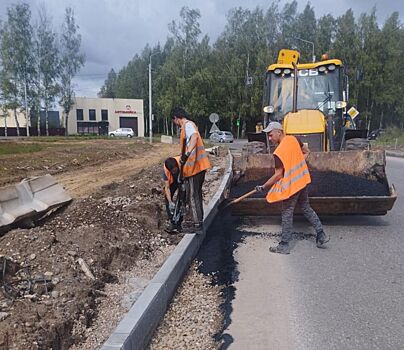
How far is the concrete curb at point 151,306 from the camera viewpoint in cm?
282

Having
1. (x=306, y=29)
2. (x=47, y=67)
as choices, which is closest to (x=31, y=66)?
(x=47, y=67)

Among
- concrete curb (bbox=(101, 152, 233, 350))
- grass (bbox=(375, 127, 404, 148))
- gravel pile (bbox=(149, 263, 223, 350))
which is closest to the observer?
concrete curb (bbox=(101, 152, 233, 350))

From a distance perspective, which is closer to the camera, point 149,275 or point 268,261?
point 149,275

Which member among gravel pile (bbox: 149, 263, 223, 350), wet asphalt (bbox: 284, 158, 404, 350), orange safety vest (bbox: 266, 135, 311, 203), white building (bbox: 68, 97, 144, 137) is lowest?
gravel pile (bbox: 149, 263, 223, 350)

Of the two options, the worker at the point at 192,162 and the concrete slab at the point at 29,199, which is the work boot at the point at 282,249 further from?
the concrete slab at the point at 29,199

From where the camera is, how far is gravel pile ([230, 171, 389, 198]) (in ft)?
20.9

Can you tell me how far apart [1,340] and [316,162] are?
5.51 meters

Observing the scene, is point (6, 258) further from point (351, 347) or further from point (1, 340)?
point (351, 347)

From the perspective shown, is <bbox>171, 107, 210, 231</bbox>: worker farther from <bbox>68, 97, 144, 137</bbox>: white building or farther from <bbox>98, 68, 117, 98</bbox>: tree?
<bbox>98, 68, 117, 98</bbox>: tree

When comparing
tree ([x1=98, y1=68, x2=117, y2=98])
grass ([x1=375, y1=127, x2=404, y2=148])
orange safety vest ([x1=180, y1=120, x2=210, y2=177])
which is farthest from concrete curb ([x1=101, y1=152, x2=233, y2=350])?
tree ([x1=98, y1=68, x2=117, y2=98])

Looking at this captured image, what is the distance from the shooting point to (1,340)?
280cm

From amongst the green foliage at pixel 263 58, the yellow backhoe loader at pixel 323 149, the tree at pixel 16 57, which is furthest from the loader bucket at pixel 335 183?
the tree at pixel 16 57

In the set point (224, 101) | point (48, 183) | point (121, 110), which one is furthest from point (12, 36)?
point (48, 183)

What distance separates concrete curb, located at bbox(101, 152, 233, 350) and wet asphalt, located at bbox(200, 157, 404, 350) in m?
0.55
